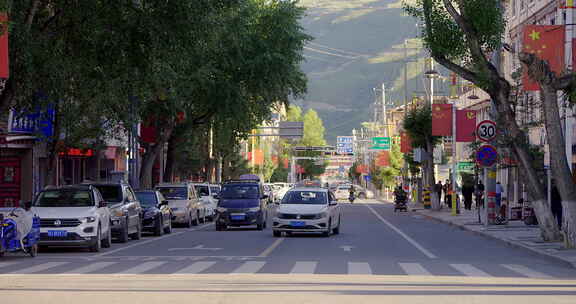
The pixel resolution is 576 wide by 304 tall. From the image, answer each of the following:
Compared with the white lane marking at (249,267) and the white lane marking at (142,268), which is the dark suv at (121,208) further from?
the white lane marking at (249,267)

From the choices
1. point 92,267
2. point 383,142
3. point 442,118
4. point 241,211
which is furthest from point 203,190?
point 383,142

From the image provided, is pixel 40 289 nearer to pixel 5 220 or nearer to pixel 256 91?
pixel 5 220

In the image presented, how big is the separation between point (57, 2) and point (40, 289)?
1427 cm

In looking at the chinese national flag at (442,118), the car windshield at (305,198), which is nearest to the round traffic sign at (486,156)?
the car windshield at (305,198)

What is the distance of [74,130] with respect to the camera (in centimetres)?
3788

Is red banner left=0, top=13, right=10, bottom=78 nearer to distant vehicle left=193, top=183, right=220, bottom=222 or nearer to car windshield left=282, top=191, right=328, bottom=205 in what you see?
car windshield left=282, top=191, right=328, bottom=205

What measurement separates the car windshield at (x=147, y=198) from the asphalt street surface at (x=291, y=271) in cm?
559

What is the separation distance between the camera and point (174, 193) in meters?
45.2

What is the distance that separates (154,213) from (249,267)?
52.7ft

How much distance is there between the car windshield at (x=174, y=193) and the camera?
148 ft

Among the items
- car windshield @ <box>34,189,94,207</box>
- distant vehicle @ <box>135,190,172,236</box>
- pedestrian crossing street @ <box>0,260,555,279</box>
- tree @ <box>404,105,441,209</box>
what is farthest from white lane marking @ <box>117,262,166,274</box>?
tree @ <box>404,105,441,209</box>

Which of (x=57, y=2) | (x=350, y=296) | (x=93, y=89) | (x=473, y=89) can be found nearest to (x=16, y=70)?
(x=57, y=2)

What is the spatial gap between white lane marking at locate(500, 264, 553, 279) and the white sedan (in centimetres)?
1246

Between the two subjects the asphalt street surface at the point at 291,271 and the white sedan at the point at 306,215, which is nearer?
the asphalt street surface at the point at 291,271
